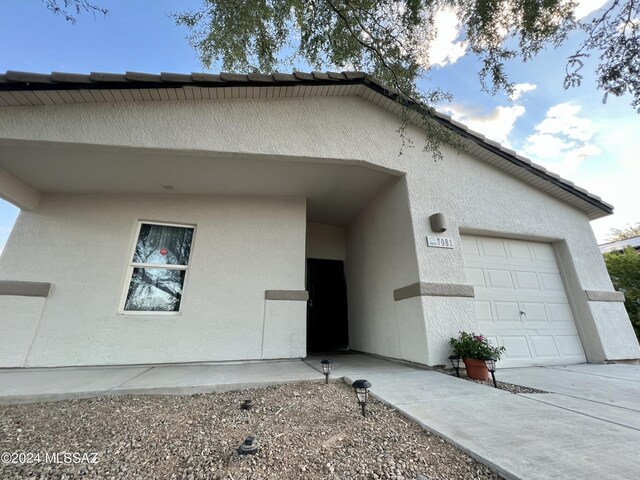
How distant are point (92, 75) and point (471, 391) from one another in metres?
5.19

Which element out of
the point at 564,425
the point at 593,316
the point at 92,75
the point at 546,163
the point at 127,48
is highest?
the point at 127,48

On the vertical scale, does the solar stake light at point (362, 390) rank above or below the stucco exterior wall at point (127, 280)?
below

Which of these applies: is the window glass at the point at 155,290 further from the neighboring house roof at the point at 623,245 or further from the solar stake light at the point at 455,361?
the neighboring house roof at the point at 623,245

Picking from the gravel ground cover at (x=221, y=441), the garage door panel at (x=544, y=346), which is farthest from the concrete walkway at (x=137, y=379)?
the garage door panel at (x=544, y=346)

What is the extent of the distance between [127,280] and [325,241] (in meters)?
3.97

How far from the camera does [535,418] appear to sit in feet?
6.11

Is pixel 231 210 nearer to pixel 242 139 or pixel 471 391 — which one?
pixel 242 139

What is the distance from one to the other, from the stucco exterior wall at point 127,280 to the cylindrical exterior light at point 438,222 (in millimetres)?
2191

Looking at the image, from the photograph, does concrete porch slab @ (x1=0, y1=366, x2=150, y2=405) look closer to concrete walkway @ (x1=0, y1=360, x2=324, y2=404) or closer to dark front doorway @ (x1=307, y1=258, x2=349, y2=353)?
concrete walkway @ (x1=0, y1=360, x2=324, y2=404)

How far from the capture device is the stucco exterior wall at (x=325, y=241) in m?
6.29

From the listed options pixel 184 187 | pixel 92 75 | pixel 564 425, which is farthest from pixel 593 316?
pixel 92 75

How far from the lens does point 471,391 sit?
2.52 m

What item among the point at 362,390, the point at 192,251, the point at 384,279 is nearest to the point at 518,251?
the point at 384,279

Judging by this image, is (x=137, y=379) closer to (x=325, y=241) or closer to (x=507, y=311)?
(x=325, y=241)
